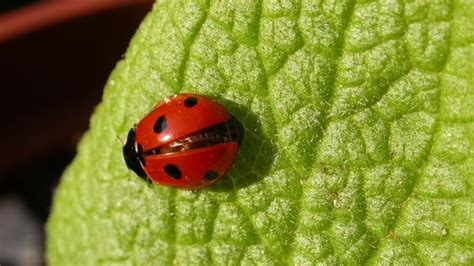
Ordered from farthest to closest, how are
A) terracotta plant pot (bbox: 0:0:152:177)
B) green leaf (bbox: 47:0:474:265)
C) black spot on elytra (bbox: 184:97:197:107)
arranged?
terracotta plant pot (bbox: 0:0:152:177), black spot on elytra (bbox: 184:97:197:107), green leaf (bbox: 47:0:474:265)

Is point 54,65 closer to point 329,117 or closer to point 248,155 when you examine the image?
point 248,155

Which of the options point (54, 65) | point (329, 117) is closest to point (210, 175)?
point (329, 117)

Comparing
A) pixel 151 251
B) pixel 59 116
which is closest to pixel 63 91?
pixel 59 116

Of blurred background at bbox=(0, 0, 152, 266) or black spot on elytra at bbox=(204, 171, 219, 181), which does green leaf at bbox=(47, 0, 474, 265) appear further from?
blurred background at bbox=(0, 0, 152, 266)

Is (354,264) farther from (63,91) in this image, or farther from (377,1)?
(63,91)

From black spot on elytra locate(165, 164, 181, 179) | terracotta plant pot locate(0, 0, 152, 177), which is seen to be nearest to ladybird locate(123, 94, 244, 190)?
black spot on elytra locate(165, 164, 181, 179)

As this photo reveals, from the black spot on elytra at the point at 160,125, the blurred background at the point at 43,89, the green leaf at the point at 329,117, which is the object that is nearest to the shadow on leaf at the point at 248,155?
the green leaf at the point at 329,117
